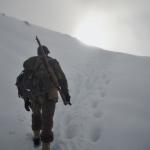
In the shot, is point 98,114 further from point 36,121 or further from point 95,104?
point 36,121

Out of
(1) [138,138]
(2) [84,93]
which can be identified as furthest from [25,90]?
(2) [84,93]

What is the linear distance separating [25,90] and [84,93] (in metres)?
4.26

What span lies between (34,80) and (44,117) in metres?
0.88

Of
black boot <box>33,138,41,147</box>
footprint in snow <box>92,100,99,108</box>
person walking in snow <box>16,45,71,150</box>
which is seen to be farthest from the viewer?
footprint in snow <box>92,100,99,108</box>

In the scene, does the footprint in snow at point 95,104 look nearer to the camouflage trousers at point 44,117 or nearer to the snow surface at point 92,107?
the snow surface at point 92,107

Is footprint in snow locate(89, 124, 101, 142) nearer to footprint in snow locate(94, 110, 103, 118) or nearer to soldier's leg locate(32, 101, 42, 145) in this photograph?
footprint in snow locate(94, 110, 103, 118)

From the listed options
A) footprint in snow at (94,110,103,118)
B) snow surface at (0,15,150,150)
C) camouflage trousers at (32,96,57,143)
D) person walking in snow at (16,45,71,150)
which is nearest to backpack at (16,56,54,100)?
person walking in snow at (16,45,71,150)

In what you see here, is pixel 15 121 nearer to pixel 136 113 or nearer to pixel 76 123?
pixel 76 123

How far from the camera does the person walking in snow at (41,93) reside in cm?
678

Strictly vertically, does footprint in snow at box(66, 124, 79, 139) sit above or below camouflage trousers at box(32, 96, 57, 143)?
below

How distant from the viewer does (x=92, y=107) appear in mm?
→ 9570

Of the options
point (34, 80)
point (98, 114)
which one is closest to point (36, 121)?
point (34, 80)

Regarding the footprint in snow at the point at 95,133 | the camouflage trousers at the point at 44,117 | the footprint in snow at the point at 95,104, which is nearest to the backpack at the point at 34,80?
the camouflage trousers at the point at 44,117

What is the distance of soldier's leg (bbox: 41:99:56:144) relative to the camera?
668 centimetres
